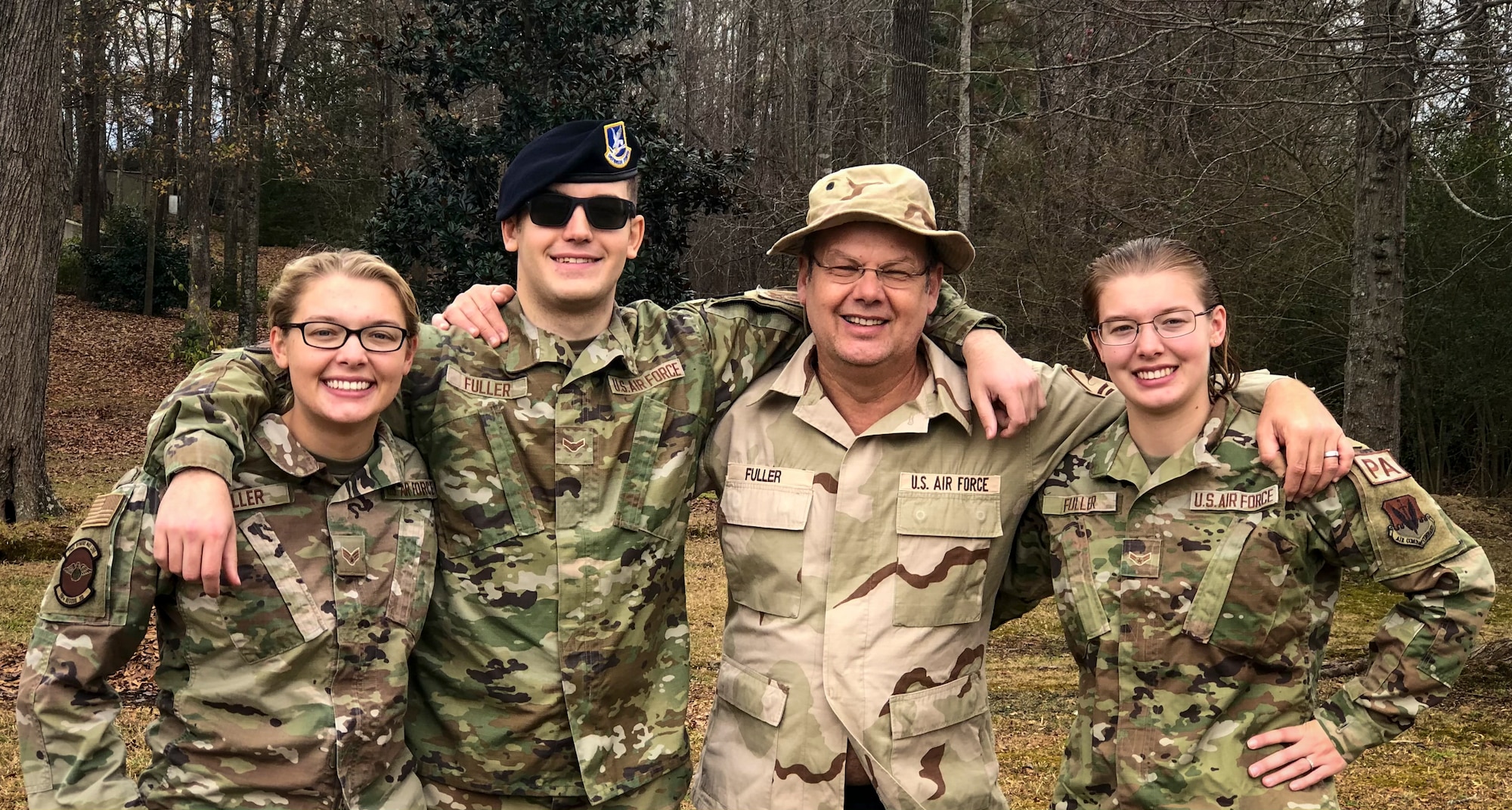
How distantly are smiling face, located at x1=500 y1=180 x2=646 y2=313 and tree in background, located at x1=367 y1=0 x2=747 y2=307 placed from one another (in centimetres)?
904

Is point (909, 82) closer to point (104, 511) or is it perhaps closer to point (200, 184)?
point (104, 511)

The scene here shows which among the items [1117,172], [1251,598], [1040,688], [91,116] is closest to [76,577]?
[1251,598]

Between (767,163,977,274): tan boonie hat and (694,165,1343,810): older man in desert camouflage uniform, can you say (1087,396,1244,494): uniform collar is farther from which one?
(767,163,977,274): tan boonie hat

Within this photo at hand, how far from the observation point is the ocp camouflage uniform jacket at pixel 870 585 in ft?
9.74

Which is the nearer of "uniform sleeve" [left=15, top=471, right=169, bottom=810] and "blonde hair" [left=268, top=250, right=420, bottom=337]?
"uniform sleeve" [left=15, top=471, right=169, bottom=810]

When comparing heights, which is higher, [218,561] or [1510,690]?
[218,561]

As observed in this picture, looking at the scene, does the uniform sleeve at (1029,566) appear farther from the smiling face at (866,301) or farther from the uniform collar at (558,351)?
the uniform collar at (558,351)

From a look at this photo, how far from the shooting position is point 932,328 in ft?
11.1

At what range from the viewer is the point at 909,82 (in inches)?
537

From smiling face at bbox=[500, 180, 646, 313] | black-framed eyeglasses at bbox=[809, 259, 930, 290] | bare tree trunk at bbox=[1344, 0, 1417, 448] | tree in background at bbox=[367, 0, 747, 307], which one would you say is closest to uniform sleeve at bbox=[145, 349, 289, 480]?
smiling face at bbox=[500, 180, 646, 313]

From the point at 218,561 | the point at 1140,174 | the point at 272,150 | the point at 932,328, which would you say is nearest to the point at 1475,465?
the point at 1140,174

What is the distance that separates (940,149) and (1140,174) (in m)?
8.01

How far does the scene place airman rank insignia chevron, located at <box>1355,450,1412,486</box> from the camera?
2666mm

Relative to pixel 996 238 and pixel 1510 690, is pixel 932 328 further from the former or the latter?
pixel 996 238
